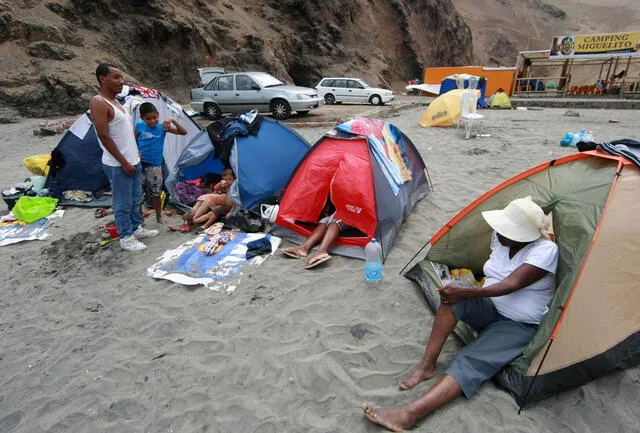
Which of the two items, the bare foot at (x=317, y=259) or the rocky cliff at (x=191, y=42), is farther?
the rocky cliff at (x=191, y=42)

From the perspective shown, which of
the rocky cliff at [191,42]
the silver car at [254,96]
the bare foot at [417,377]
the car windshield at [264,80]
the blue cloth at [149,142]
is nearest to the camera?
the bare foot at [417,377]

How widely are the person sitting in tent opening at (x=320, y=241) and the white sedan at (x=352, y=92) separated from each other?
14.3 metres

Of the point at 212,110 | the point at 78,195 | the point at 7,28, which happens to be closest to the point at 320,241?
the point at 78,195

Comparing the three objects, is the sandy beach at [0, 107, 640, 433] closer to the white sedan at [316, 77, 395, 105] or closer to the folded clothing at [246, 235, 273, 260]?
the folded clothing at [246, 235, 273, 260]

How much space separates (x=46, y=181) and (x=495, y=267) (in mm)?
6571

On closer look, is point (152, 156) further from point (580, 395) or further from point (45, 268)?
point (580, 395)

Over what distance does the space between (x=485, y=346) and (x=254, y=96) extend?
1164 cm

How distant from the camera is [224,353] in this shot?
2.75 meters

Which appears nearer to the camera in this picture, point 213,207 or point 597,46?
point 213,207

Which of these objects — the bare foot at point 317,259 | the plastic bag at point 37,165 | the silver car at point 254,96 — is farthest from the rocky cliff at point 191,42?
the bare foot at point 317,259

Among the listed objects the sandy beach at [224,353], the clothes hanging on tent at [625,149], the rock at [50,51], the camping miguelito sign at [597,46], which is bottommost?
the sandy beach at [224,353]

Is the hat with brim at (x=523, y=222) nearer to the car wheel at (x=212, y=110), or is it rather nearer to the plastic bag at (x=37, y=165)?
the plastic bag at (x=37, y=165)

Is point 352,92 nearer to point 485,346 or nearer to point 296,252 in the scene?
point 296,252

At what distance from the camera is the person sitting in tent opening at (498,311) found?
221cm
